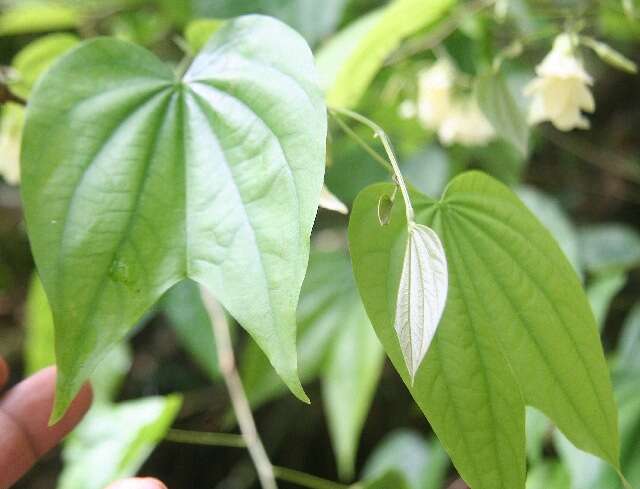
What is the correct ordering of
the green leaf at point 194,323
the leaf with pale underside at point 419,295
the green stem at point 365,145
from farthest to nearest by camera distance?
the green leaf at point 194,323 < the green stem at point 365,145 < the leaf with pale underside at point 419,295

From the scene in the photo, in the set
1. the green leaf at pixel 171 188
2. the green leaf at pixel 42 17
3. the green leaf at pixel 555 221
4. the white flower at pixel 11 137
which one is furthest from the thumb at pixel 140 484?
the green leaf at pixel 42 17

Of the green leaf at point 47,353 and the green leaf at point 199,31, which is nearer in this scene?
the green leaf at point 199,31

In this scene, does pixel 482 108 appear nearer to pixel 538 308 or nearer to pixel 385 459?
pixel 538 308

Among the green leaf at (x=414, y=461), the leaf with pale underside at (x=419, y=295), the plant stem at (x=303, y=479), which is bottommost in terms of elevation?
the green leaf at (x=414, y=461)

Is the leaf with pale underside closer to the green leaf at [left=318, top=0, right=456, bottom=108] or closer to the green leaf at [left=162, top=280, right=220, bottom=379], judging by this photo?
the green leaf at [left=318, top=0, right=456, bottom=108]

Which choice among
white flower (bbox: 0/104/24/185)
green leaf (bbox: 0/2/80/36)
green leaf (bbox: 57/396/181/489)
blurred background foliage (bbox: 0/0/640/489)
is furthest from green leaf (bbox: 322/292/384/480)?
green leaf (bbox: 0/2/80/36)

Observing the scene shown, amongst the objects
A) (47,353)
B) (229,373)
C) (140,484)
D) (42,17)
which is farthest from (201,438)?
(42,17)

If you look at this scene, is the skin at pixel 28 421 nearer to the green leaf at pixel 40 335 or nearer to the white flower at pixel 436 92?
the green leaf at pixel 40 335
